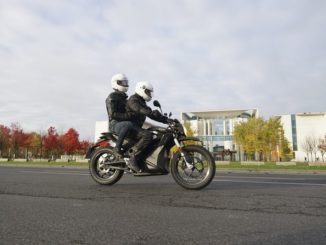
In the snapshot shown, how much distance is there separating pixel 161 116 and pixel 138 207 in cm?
214

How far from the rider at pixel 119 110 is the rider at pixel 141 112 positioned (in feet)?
0.47

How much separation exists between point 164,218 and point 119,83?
3.47 metres

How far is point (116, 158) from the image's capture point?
592 cm

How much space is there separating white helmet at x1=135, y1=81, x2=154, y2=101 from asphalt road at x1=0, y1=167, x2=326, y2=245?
1.77m

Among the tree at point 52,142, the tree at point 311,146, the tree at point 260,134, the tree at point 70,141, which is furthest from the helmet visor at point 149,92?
the tree at point 311,146

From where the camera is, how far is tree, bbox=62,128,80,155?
69.8 meters

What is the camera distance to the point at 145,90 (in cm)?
575

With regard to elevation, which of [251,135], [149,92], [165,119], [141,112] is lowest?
[165,119]

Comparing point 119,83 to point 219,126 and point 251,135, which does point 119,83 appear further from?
point 219,126

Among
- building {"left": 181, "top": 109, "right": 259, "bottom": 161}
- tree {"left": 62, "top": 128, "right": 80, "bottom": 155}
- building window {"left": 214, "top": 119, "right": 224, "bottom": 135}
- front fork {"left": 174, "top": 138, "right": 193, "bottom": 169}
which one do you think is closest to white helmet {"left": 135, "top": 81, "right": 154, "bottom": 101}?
front fork {"left": 174, "top": 138, "right": 193, "bottom": 169}

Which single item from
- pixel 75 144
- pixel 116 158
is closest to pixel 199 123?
pixel 75 144

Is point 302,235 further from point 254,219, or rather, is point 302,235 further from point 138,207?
point 138,207

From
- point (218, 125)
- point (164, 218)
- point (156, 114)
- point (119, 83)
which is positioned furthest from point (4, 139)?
point (164, 218)

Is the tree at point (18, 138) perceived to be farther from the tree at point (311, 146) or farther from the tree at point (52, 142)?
the tree at point (311, 146)
